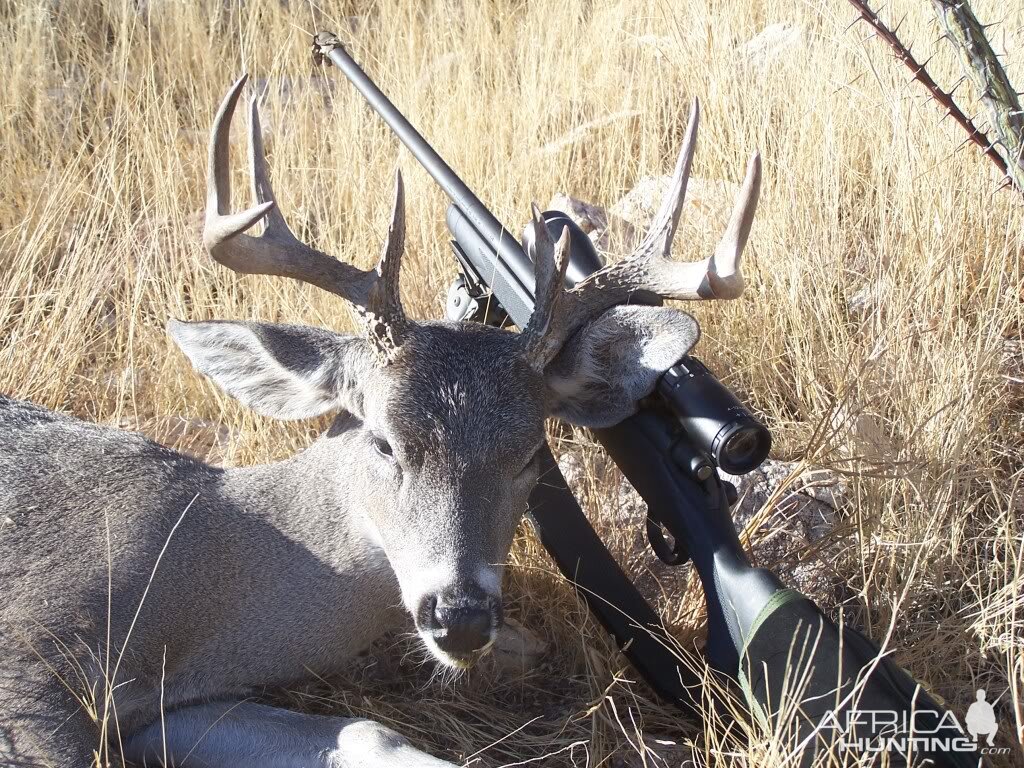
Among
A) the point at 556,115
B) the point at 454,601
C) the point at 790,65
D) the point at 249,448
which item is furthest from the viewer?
the point at 556,115

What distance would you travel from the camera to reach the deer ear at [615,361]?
11.4ft

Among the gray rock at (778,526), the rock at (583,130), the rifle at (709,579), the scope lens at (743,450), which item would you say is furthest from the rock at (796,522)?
the rock at (583,130)

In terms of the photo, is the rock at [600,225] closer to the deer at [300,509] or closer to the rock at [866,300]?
the rock at [866,300]

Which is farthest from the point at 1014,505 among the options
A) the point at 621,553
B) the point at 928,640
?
the point at 621,553

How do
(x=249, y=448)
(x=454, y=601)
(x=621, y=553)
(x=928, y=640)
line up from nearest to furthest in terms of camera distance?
1. (x=454, y=601)
2. (x=928, y=640)
3. (x=621, y=553)
4. (x=249, y=448)

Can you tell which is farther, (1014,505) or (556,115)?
(556,115)

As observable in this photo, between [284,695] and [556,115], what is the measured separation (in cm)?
432

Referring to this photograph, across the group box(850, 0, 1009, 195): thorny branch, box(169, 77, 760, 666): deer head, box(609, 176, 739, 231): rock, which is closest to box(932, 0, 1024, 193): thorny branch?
box(850, 0, 1009, 195): thorny branch

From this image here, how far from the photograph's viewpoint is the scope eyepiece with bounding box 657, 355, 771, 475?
3379 millimetres

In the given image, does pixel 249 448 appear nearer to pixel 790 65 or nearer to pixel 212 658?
pixel 212 658

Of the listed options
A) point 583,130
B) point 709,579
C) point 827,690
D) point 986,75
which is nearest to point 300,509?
point 709,579

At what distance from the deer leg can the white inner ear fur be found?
991 mm

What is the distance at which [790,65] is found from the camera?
6309 mm

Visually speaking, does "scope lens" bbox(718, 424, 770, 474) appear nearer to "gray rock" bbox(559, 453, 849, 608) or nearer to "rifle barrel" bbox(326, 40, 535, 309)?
"gray rock" bbox(559, 453, 849, 608)
